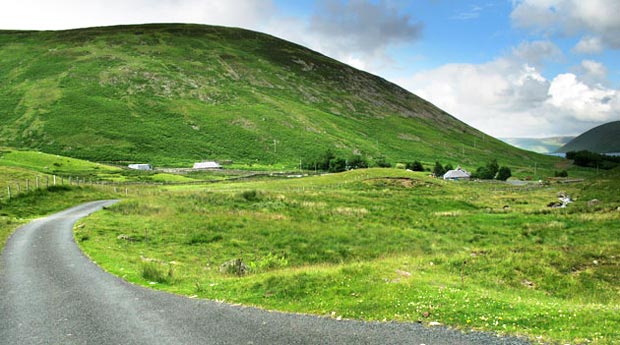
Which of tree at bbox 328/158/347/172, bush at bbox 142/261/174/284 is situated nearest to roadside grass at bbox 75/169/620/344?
bush at bbox 142/261/174/284

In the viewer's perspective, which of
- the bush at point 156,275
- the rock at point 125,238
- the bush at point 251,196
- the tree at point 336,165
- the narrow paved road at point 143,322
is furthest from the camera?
the tree at point 336,165

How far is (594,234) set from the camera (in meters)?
34.4

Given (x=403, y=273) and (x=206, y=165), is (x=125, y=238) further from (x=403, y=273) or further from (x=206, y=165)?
(x=206, y=165)

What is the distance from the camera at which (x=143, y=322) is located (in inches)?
518

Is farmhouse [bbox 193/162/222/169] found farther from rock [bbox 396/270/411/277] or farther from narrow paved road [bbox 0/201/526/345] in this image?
rock [bbox 396/270/411/277]

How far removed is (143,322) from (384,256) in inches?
740

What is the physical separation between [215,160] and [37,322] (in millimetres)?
165415

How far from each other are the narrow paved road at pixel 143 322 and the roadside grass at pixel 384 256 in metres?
0.96

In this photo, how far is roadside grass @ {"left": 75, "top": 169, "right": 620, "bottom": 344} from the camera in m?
13.5

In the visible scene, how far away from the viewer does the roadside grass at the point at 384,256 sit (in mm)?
13523

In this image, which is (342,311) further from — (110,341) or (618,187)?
(618,187)

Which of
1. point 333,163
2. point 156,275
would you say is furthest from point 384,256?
point 333,163

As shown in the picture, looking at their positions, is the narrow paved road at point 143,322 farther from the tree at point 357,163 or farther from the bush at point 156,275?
the tree at point 357,163

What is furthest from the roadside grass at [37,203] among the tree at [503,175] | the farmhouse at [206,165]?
the tree at [503,175]
